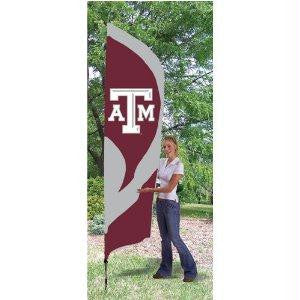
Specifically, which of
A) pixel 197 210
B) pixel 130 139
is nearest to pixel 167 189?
pixel 197 210

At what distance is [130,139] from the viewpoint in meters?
7.52

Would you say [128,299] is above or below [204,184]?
below

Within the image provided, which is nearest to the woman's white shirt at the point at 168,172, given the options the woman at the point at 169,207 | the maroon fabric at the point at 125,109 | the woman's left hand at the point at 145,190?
the woman at the point at 169,207

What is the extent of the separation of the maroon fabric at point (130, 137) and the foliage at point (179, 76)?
0.35ft

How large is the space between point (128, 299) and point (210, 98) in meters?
2.09

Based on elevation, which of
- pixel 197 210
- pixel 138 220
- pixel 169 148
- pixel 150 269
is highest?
pixel 169 148

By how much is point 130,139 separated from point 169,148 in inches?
15.5

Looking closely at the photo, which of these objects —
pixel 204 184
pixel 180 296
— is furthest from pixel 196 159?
pixel 180 296

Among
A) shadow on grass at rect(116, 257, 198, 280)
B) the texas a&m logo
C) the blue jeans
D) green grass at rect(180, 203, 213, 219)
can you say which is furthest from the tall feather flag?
green grass at rect(180, 203, 213, 219)

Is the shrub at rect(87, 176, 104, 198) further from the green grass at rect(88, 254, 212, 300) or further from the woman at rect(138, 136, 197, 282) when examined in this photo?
the green grass at rect(88, 254, 212, 300)

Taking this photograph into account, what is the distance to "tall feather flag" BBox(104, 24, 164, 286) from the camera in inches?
296

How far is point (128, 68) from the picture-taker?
24.7 ft

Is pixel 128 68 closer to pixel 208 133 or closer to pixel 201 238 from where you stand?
pixel 208 133

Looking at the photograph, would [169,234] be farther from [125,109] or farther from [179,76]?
[179,76]
